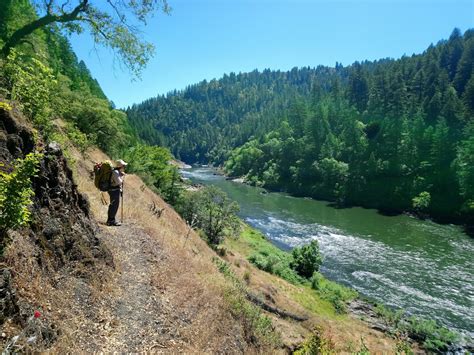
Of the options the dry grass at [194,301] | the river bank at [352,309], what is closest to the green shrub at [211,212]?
the river bank at [352,309]

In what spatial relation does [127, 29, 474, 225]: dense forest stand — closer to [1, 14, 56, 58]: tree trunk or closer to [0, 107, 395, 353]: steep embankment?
[0, 107, 395, 353]: steep embankment

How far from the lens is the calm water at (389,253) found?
29609mm

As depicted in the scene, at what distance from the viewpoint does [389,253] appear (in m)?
41.9

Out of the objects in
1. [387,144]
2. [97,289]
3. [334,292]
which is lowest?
[334,292]

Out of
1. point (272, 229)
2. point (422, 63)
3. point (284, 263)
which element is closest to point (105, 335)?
point (284, 263)

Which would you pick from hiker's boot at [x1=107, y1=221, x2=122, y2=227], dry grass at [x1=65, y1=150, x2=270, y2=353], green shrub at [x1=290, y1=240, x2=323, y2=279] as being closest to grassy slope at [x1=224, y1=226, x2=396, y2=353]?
green shrub at [x1=290, y1=240, x2=323, y2=279]

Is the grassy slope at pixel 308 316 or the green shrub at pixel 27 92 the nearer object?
the green shrub at pixel 27 92

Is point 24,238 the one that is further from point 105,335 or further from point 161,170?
point 161,170

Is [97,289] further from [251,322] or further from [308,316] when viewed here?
[308,316]

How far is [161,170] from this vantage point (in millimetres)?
40812

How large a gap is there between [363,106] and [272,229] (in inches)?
3396

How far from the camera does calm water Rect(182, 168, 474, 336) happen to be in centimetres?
2961

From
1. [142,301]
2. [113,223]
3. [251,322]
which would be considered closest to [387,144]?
[251,322]

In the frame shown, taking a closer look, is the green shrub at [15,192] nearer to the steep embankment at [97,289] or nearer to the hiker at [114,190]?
the steep embankment at [97,289]
